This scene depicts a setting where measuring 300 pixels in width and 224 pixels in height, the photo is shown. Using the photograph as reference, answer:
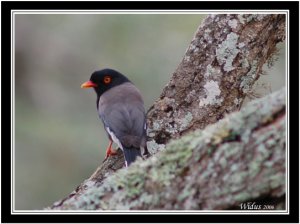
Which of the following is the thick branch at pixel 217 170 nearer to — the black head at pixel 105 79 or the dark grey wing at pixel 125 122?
the dark grey wing at pixel 125 122

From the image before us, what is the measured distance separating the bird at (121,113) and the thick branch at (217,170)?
194 cm

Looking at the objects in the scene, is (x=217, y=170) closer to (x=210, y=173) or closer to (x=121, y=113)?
(x=210, y=173)

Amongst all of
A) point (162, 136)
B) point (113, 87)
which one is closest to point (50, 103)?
point (113, 87)

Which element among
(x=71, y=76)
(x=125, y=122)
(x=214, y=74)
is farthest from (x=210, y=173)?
(x=71, y=76)

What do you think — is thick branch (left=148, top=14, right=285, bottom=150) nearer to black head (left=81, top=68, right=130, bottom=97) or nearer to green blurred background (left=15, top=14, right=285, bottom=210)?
black head (left=81, top=68, right=130, bottom=97)

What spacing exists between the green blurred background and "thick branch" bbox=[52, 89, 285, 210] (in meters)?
7.21

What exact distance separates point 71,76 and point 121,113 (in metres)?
6.09

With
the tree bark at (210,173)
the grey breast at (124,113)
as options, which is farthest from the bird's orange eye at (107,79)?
the tree bark at (210,173)

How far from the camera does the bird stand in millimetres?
5902

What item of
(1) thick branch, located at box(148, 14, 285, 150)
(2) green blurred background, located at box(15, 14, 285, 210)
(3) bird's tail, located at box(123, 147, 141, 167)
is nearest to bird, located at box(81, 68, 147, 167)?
(3) bird's tail, located at box(123, 147, 141, 167)

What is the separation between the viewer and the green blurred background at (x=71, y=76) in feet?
37.1

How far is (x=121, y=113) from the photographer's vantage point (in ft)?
21.4

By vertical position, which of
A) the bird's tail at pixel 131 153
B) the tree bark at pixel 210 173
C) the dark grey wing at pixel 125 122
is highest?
the dark grey wing at pixel 125 122

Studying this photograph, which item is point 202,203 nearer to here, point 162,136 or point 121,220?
point 121,220
